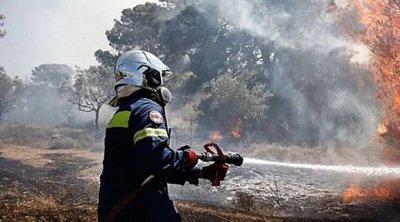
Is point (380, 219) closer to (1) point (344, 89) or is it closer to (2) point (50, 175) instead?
(2) point (50, 175)

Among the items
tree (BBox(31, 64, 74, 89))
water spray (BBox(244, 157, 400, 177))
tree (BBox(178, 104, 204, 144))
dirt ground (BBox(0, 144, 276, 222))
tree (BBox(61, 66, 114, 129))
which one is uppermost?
tree (BBox(31, 64, 74, 89))

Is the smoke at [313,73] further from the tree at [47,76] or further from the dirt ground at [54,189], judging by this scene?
the tree at [47,76]

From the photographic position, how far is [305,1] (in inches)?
1742

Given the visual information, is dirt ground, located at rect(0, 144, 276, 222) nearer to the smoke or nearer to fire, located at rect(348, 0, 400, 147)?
fire, located at rect(348, 0, 400, 147)

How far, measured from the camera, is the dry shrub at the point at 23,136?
37656 mm

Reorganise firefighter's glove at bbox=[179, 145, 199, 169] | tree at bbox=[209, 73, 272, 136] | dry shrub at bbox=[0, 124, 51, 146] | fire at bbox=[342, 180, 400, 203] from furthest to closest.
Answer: tree at bbox=[209, 73, 272, 136], dry shrub at bbox=[0, 124, 51, 146], fire at bbox=[342, 180, 400, 203], firefighter's glove at bbox=[179, 145, 199, 169]

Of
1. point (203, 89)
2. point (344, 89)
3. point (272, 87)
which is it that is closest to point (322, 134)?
point (344, 89)

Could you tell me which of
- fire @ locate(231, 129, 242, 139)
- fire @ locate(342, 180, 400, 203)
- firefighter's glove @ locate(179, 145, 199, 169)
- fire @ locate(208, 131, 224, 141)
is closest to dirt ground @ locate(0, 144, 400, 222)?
fire @ locate(342, 180, 400, 203)

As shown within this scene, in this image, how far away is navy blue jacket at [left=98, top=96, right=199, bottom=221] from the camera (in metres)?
3.34

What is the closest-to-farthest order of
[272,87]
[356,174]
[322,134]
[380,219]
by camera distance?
[380,219]
[356,174]
[322,134]
[272,87]

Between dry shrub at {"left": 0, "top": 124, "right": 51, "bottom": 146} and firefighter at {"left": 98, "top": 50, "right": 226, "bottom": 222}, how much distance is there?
116 ft

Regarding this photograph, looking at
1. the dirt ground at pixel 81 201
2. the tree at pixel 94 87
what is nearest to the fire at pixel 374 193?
the dirt ground at pixel 81 201

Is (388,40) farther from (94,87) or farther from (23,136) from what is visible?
(94,87)

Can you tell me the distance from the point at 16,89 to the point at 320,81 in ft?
133
